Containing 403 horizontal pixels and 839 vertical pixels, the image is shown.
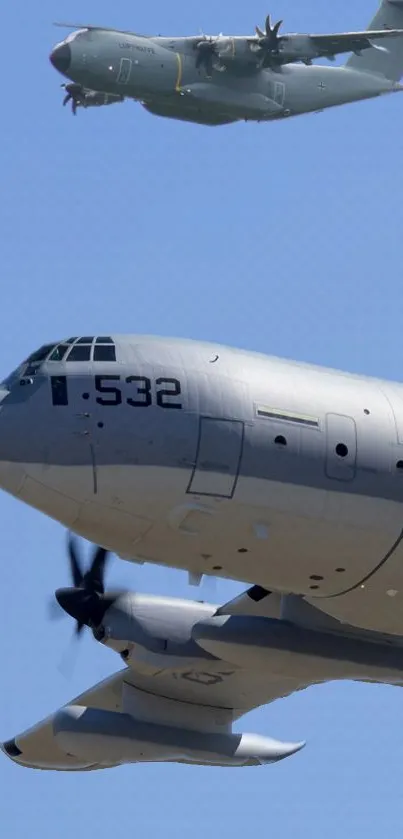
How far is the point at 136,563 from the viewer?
3572 cm

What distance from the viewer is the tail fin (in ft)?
280

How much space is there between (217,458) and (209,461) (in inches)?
6.8

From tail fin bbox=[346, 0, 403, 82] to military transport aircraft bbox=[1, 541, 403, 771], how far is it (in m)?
47.4

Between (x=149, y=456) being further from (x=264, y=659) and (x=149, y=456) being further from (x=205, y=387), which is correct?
(x=264, y=659)

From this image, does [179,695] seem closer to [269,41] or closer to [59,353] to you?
[59,353]

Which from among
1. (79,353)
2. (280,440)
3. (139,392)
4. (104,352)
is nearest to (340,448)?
(280,440)

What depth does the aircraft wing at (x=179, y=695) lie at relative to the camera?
42812 millimetres

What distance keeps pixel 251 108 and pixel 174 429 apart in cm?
4251

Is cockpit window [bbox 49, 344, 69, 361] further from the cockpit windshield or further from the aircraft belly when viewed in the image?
the aircraft belly

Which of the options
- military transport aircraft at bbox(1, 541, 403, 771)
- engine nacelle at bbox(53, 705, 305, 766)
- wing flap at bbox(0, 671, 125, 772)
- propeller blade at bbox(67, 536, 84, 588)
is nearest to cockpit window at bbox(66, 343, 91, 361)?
military transport aircraft at bbox(1, 541, 403, 771)

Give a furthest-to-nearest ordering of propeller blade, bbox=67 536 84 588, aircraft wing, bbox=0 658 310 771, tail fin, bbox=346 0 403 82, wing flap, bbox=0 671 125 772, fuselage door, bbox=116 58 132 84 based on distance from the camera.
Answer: tail fin, bbox=346 0 403 82, fuselage door, bbox=116 58 132 84, wing flap, bbox=0 671 125 772, aircraft wing, bbox=0 658 310 771, propeller blade, bbox=67 536 84 588

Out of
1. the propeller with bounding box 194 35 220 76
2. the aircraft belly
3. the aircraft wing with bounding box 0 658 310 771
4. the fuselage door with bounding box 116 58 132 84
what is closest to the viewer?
the aircraft belly

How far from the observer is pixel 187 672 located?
42.3m

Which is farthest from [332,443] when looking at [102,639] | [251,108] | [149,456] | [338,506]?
[251,108]
